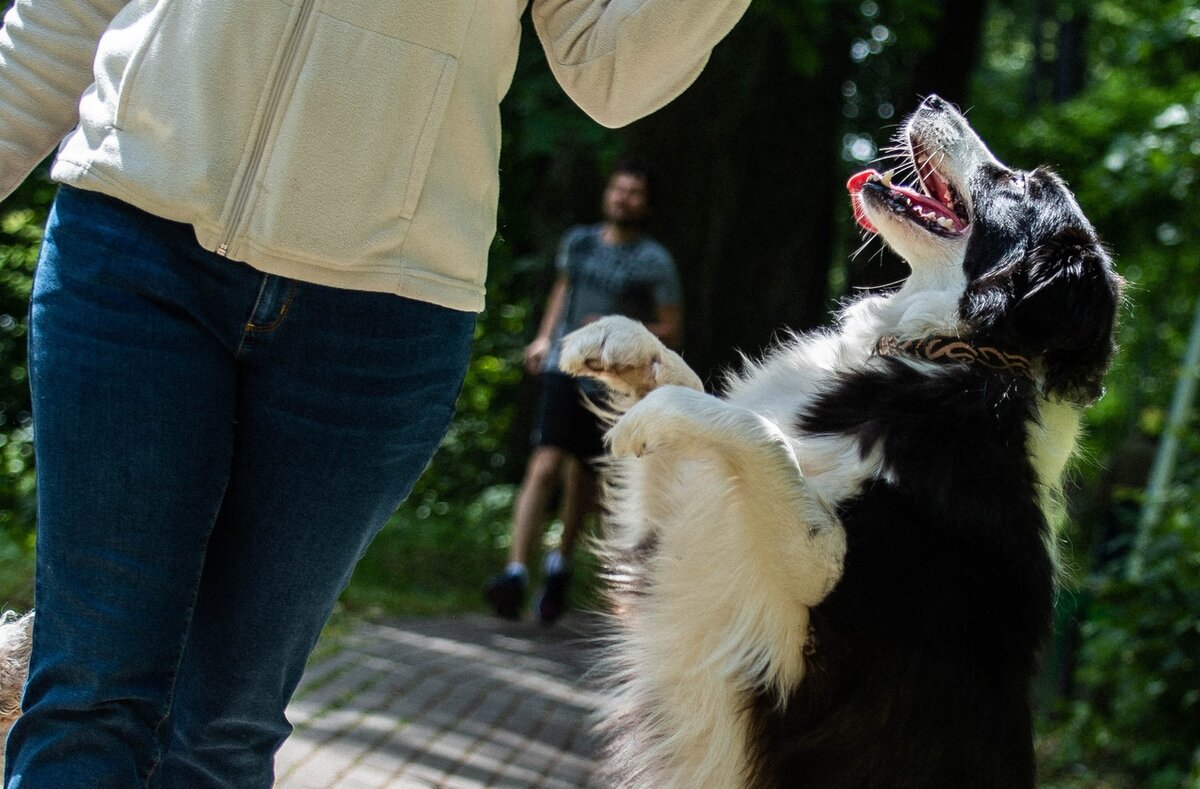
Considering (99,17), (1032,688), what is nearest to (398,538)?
(1032,688)

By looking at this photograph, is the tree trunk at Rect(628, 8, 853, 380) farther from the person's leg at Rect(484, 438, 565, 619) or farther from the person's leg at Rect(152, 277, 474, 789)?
the person's leg at Rect(152, 277, 474, 789)

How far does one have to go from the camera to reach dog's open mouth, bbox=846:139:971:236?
3.16m

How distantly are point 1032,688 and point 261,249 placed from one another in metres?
1.95

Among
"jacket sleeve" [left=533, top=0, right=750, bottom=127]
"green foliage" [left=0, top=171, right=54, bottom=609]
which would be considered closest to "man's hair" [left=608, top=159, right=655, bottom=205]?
"jacket sleeve" [left=533, top=0, right=750, bottom=127]

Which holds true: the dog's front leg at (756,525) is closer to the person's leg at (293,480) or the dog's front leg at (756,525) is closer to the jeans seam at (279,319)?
the person's leg at (293,480)

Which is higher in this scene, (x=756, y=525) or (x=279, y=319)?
(x=279, y=319)

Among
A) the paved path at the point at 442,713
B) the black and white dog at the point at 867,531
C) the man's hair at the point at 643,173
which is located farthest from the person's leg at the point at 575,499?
the black and white dog at the point at 867,531

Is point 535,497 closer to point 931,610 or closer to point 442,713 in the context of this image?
point 442,713

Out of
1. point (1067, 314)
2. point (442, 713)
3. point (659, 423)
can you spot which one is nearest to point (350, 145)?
point (659, 423)

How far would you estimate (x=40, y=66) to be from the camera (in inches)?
74.5

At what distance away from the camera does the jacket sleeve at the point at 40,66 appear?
6.18 feet

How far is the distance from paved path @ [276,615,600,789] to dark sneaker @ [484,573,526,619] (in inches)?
7.0

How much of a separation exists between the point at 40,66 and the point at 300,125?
459 mm

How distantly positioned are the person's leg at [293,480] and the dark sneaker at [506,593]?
4.98m
